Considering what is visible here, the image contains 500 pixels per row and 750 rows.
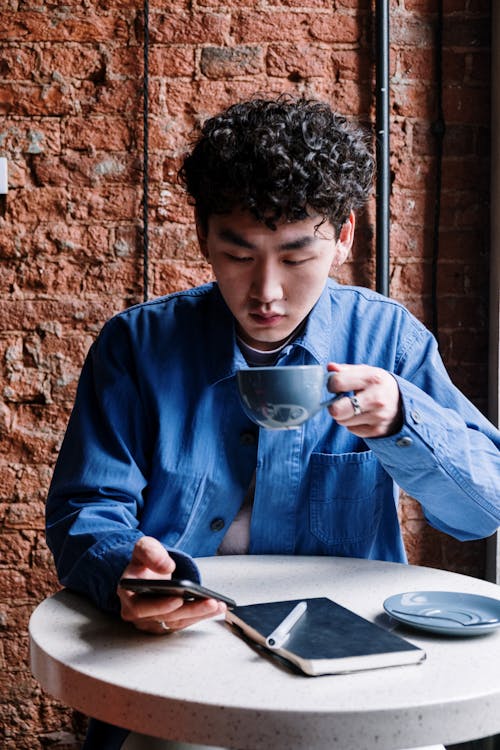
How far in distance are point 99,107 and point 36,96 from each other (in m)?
0.17

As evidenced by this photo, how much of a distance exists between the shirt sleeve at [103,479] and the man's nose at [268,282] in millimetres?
320

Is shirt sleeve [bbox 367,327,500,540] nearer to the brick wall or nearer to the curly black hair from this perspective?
the curly black hair

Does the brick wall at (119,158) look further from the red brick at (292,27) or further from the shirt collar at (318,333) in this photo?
the shirt collar at (318,333)

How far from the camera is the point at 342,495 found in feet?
5.09

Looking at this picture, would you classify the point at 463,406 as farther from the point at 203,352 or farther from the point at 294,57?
the point at 294,57

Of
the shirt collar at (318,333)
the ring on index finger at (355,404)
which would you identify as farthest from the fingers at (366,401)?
the shirt collar at (318,333)

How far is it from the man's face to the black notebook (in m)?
0.47

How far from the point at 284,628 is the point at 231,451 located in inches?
21.4

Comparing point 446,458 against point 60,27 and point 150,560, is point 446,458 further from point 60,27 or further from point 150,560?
point 60,27

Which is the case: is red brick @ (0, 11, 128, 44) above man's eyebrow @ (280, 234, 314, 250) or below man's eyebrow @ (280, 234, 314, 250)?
above

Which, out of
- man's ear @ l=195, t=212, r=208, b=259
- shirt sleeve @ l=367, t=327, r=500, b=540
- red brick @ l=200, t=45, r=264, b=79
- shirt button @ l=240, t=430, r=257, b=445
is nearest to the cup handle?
shirt sleeve @ l=367, t=327, r=500, b=540

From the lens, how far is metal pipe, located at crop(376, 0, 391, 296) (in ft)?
7.55

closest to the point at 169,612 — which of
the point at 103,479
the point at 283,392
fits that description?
the point at 283,392

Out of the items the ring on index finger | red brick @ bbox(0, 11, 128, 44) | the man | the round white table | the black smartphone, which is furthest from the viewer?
red brick @ bbox(0, 11, 128, 44)
